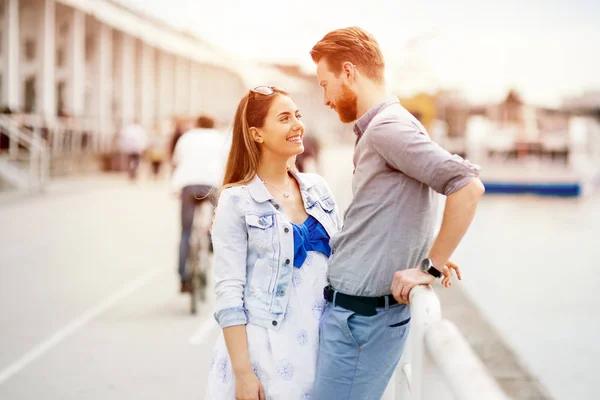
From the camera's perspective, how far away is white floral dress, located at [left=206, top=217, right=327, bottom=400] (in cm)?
263

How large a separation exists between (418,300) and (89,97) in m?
30.1

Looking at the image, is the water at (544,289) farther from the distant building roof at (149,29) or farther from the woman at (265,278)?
the distant building roof at (149,29)

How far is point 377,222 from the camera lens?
94.4 inches

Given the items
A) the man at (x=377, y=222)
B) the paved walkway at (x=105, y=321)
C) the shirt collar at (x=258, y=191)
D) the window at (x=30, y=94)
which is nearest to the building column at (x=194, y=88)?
the window at (x=30, y=94)

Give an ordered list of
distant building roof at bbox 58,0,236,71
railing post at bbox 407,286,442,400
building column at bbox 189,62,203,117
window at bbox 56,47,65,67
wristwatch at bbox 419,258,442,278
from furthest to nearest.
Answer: building column at bbox 189,62,203,117 → window at bbox 56,47,65,67 → distant building roof at bbox 58,0,236,71 → wristwatch at bbox 419,258,442,278 → railing post at bbox 407,286,442,400

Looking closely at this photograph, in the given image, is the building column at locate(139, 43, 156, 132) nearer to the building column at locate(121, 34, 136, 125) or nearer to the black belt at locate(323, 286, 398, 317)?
the building column at locate(121, 34, 136, 125)

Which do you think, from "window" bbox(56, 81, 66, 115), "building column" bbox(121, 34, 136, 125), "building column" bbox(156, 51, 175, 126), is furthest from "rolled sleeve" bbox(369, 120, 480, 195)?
"building column" bbox(156, 51, 175, 126)

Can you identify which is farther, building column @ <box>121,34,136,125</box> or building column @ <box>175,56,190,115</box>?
building column @ <box>175,56,190,115</box>

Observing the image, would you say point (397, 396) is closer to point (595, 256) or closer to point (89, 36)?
point (595, 256)

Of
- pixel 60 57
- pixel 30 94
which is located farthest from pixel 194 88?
pixel 30 94

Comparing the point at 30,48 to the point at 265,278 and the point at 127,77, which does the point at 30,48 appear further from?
the point at 265,278

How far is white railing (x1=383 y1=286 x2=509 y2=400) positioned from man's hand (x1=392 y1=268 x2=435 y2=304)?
3 cm

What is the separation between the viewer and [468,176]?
7.27 ft

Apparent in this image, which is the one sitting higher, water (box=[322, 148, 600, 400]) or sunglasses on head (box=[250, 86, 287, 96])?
sunglasses on head (box=[250, 86, 287, 96])
